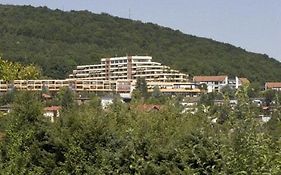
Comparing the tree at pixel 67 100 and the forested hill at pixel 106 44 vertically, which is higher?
the forested hill at pixel 106 44

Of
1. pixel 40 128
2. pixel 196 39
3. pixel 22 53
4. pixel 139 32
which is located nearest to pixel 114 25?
pixel 139 32

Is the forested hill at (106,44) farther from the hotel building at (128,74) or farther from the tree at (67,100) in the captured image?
the tree at (67,100)

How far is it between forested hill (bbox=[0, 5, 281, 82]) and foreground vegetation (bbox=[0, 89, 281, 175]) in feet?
337

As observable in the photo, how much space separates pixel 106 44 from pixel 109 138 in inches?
5345

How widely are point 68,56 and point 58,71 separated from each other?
7614 mm

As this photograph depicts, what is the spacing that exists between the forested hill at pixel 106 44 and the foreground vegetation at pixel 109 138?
103 m

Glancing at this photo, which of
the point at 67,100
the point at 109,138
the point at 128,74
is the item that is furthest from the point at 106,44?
the point at 109,138

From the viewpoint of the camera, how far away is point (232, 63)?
13862 cm

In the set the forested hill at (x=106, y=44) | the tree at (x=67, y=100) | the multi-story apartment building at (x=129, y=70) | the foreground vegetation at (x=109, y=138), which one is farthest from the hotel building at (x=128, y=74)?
the foreground vegetation at (x=109, y=138)

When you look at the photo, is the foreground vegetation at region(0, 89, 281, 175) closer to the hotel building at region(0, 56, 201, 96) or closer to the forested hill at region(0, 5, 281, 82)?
the forested hill at region(0, 5, 281, 82)

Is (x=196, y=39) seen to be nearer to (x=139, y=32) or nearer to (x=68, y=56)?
(x=139, y=32)

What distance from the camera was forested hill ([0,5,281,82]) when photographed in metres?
128

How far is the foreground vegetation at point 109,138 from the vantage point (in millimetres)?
9410

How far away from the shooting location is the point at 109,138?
1215 centimetres
